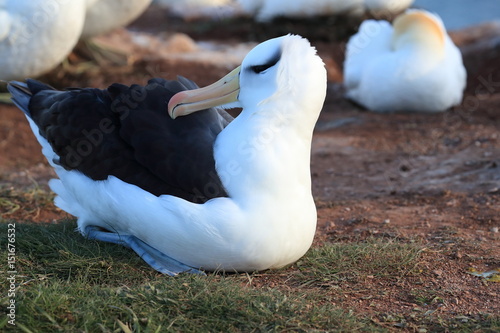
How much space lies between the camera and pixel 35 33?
8492 millimetres

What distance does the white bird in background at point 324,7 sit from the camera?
13648 mm

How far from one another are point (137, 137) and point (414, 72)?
19.3 feet

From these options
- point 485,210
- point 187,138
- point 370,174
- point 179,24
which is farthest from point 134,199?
point 179,24

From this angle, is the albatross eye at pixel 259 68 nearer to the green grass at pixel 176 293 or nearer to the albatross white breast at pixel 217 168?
the albatross white breast at pixel 217 168

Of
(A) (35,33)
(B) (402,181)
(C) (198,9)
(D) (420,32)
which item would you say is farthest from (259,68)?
(C) (198,9)

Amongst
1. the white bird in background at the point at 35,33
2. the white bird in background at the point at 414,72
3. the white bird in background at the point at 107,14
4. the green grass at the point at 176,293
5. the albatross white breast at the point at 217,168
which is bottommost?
the white bird in background at the point at 414,72

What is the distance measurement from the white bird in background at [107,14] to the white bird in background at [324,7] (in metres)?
3.96

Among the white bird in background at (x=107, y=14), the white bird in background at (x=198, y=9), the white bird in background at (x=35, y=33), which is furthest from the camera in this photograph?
the white bird in background at (x=198, y=9)

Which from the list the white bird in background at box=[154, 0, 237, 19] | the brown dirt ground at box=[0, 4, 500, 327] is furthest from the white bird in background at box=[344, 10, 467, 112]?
the white bird in background at box=[154, 0, 237, 19]

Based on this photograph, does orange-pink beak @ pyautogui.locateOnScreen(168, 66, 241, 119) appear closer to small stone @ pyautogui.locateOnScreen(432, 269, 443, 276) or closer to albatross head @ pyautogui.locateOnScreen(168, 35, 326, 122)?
albatross head @ pyautogui.locateOnScreen(168, 35, 326, 122)

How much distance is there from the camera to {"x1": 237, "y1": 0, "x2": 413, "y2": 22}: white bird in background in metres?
13.6

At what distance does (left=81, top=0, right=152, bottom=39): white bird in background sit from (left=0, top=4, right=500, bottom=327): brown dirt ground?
595 millimetres

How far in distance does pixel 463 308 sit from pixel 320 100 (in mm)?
1232

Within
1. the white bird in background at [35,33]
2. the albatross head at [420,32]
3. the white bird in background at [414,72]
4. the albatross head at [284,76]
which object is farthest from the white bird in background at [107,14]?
the albatross head at [284,76]
